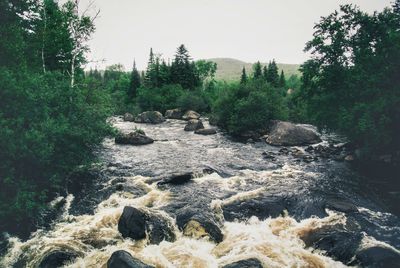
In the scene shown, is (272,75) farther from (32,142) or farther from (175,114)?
(32,142)

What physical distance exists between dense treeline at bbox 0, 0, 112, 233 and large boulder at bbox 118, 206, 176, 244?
3957mm

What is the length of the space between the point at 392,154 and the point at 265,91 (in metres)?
21.2

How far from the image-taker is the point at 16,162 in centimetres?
1371

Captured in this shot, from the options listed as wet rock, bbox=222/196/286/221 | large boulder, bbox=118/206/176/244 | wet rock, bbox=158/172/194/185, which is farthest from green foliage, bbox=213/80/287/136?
large boulder, bbox=118/206/176/244

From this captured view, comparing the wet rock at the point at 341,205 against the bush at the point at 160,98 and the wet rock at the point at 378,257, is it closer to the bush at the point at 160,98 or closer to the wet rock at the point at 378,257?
the wet rock at the point at 378,257

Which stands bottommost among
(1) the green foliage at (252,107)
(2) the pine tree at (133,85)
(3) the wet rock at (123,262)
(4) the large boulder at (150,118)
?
(3) the wet rock at (123,262)

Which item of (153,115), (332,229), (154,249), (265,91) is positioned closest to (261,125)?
(265,91)

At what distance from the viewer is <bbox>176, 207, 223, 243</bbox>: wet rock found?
1266cm

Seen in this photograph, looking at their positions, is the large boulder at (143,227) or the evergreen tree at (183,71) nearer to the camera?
the large boulder at (143,227)

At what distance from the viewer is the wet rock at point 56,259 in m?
10.7

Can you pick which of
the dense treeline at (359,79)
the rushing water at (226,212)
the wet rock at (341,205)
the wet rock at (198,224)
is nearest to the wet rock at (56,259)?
the rushing water at (226,212)

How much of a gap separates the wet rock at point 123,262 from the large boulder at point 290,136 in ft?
85.8

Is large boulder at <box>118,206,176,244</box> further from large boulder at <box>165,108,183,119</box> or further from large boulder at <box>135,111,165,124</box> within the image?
large boulder at <box>165,108,183,119</box>

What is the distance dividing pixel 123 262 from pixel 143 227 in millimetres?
2902
